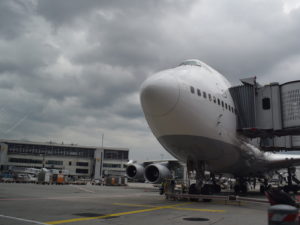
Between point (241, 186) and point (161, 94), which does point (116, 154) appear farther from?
point (161, 94)

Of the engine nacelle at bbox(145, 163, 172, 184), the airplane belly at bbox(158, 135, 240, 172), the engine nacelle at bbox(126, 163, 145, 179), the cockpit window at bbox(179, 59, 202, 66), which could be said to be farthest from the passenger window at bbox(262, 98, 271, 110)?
the engine nacelle at bbox(126, 163, 145, 179)

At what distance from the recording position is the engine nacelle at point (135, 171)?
1958 centimetres

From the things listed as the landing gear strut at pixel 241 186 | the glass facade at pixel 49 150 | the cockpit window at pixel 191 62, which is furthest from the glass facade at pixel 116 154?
the cockpit window at pixel 191 62

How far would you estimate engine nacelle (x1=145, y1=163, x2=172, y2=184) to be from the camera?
1701 cm

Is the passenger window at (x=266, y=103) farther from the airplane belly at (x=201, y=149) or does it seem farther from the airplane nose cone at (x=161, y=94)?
the airplane nose cone at (x=161, y=94)

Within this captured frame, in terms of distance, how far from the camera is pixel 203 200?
12859mm

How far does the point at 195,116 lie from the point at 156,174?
24.4 feet

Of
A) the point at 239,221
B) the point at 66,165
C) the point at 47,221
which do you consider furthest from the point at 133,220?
the point at 66,165

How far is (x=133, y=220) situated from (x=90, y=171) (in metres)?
82.9

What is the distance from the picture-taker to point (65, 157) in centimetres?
8506

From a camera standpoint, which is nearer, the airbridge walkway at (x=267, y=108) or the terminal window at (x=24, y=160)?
the airbridge walkway at (x=267, y=108)

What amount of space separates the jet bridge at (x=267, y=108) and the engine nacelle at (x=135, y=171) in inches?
327

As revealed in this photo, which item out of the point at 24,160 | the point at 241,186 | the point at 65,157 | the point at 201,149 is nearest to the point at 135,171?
the point at 241,186

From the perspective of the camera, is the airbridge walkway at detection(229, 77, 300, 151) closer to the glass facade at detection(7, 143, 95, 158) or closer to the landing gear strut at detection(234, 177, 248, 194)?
the landing gear strut at detection(234, 177, 248, 194)
